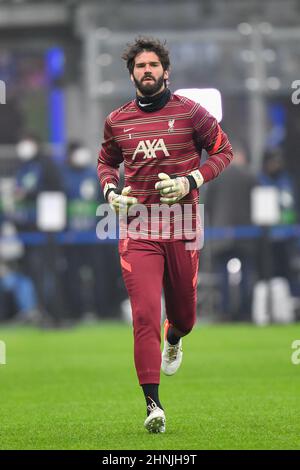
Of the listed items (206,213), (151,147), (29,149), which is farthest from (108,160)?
(206,213)

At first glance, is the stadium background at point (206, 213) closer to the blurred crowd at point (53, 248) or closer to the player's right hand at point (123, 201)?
the blurred crowd at point (53, 248)

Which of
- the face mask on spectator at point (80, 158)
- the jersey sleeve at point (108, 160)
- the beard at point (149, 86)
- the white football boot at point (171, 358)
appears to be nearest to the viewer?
the beard at point (149, 86)

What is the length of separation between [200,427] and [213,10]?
1596 cm

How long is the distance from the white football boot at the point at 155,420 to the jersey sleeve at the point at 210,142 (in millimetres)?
1448

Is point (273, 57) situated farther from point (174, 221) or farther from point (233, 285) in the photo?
point (174, 221)

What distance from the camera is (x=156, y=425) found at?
354 inches

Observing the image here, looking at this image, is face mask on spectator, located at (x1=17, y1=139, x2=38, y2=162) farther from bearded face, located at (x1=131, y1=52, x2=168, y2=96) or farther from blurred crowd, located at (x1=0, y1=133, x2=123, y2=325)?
bearded face, located at (x1=131, y1=52, x2=168, y2=96)

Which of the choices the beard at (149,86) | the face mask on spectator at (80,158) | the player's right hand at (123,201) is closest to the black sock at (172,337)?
the player's right hand at (123,201)

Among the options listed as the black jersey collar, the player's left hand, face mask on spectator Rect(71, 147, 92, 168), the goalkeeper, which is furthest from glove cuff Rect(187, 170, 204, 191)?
face mask on spectator Rect(71, 147, 92, 168)

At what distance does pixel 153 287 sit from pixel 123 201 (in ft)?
1.83

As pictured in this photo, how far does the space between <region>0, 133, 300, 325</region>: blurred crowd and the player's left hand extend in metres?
11.3

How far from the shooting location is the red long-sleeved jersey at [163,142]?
9.38 meters

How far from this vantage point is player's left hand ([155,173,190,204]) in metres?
9.06
